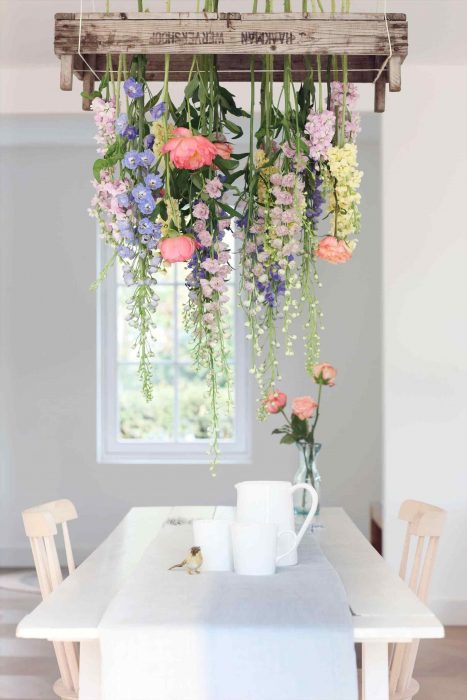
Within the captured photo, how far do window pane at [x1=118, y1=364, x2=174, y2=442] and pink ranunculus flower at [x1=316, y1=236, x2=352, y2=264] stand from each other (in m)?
4.84

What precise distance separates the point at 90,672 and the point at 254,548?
440mm

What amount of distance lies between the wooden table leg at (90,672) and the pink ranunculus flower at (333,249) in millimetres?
943

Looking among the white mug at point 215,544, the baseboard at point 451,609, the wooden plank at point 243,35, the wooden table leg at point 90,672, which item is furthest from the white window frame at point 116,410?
the wooden plank at point 243,35

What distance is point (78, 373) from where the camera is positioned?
21.4 ft

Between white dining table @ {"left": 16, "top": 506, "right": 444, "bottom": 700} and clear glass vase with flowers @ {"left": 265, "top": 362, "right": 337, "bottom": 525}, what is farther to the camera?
clear glass vase with flowers @ {"left": 265, "top": 362, "right": 337, "bottom": 525}

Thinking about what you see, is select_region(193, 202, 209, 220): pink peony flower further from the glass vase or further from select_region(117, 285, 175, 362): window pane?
select_region(117, 285, 175, 362): window pane

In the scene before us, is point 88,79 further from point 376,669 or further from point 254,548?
point 376,669

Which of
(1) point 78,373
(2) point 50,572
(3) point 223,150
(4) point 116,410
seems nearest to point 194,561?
(2) point 50,572

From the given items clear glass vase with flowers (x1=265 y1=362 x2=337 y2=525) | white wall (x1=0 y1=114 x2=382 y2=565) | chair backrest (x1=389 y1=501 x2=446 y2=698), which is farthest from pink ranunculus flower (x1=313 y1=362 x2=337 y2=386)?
white wall (x1=0 y1=114 x2=382 y2=565)

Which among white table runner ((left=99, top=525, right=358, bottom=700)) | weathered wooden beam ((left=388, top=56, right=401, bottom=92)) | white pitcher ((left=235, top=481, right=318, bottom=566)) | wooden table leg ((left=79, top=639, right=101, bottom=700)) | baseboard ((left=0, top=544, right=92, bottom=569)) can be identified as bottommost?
baseboard ((left=0, top=544, right=92, bottom=569))

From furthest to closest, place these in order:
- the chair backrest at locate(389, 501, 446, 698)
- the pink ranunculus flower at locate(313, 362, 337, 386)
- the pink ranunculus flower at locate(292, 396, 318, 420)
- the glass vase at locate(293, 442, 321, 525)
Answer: the pink ranunculus flower at locate(313, 362, 337, 386)
the pink ranunculus flower at locate(292, 396, 318, 420)
the glass vase at locate(293, 442, 321, 525)
the chair backrest at locate(389, 501, 446, 698)

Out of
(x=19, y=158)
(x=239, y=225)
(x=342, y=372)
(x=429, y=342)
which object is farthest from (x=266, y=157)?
(x=19, y=158)

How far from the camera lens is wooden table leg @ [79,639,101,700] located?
6.49ft

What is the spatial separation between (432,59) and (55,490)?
12.1ft
